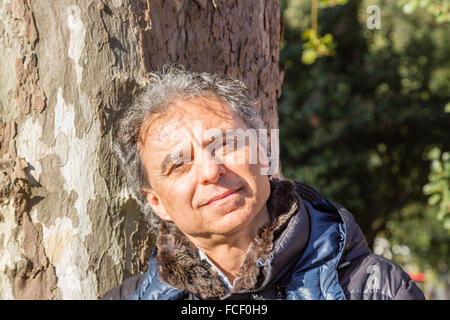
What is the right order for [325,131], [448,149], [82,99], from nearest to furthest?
[82,99], [325,131], [448,149]

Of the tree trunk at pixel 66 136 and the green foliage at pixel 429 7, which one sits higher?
the green foliage at pixel 429 7

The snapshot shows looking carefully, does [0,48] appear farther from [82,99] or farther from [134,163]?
[134,163]

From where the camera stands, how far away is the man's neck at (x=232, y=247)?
1.97 metres

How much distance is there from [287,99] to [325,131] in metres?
0.83

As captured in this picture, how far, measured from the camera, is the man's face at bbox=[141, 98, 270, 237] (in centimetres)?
189

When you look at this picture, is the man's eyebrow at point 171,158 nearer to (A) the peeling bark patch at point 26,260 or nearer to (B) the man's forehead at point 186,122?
(B) the man's forehead at point 186,122

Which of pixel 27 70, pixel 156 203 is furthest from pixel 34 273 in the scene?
pixel 27 70

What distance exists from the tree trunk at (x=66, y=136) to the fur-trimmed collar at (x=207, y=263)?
0.88 ft

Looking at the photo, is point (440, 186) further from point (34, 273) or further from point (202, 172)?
point (34, 273)

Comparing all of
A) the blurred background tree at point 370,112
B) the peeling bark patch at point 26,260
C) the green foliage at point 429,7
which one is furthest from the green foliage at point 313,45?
the peeling bark patch at point 26,260

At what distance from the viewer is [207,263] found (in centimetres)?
205

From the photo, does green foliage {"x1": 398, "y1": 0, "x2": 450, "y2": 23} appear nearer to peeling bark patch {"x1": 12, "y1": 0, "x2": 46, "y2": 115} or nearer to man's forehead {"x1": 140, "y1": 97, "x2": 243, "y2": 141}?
man's forehead {"x1": 140, "y1": 97, "x2": 243, "y2": 141}

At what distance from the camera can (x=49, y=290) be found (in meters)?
2.16

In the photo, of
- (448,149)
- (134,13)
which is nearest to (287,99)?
(448,149)
